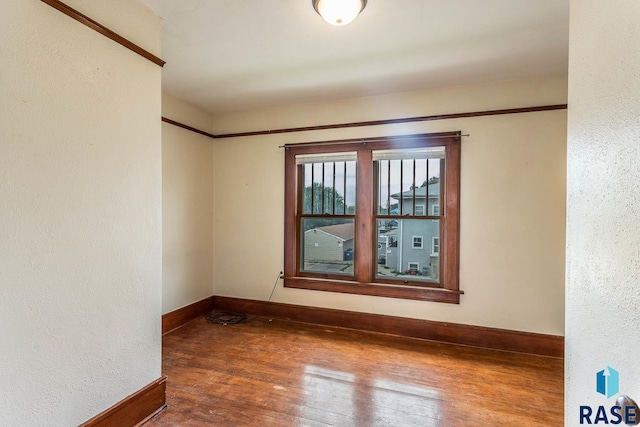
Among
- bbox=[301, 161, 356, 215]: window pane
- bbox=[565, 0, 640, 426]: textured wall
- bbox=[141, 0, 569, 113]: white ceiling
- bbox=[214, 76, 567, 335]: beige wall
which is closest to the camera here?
bbox=[565, 0, 640, 426]: textured wall

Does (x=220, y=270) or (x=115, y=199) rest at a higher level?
(x=115, y=199)

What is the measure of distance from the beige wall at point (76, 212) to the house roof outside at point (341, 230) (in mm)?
2115

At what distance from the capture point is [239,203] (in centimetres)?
411

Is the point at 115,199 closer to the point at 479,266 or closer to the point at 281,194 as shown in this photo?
the point at 281,194

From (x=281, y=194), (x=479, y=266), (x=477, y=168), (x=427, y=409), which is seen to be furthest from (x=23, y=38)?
(x=479, y=266)

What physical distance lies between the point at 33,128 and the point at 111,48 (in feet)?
2.18

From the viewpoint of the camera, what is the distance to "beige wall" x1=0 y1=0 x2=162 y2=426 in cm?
138

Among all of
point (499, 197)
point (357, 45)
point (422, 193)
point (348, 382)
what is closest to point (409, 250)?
point (422, 193)

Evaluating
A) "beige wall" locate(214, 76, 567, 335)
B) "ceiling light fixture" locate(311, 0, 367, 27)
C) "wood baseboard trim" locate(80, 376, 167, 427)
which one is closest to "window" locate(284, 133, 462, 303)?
"beige wall" locate(214, 76, 567, 335)

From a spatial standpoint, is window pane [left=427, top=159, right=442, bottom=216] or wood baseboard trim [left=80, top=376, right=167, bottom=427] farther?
window pane [left=427, top=159, right=442, bottom=216]

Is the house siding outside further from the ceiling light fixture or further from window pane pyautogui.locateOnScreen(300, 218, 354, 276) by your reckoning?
the ceiling light fixture

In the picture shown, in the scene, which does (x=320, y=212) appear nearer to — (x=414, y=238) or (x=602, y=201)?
(x=414, y=238)

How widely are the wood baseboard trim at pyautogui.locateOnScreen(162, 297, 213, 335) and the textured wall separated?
351 centimetres

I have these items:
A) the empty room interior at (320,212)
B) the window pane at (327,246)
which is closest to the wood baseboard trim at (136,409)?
the empty room interior at (320,212)
